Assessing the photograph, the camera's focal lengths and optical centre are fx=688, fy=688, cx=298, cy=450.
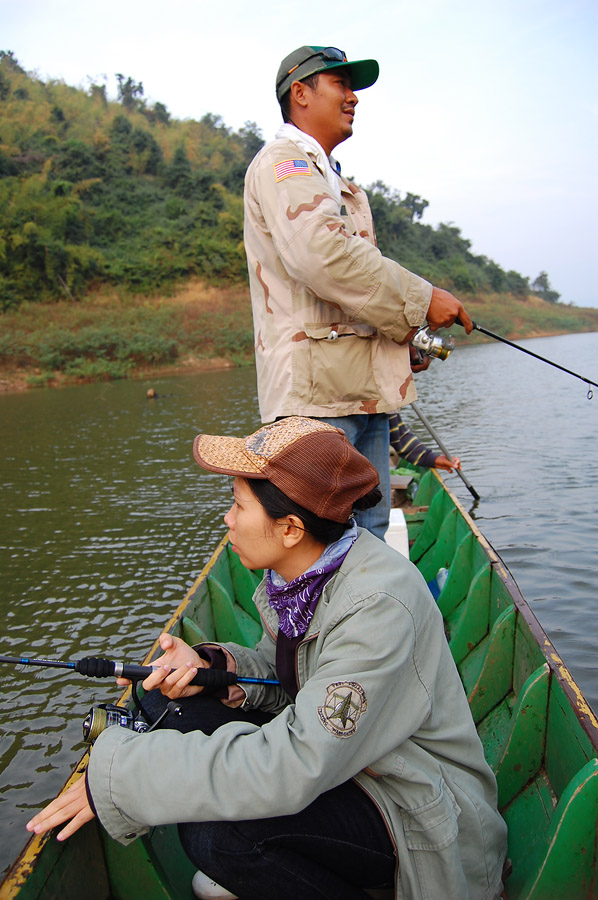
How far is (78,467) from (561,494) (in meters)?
7.34

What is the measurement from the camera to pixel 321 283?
7.77 feet

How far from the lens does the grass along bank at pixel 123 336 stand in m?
26.5

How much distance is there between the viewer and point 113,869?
179 centimetres

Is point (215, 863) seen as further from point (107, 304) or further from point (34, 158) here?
point (34, 158)

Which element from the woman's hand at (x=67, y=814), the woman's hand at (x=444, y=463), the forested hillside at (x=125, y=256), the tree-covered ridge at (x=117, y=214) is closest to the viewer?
the woman's hand at (x=67, y=814)

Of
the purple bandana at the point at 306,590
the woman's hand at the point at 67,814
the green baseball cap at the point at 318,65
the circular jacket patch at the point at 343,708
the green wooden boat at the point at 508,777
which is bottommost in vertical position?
the green wooden boat at the point at 508,777

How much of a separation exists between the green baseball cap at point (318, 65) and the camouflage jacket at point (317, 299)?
0.65ft

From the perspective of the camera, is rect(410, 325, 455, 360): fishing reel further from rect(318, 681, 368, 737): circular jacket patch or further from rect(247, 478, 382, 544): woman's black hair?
rect(318, 681, 368, 737): circular jacket patch

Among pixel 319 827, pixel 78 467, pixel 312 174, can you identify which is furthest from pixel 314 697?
pixel 78 467

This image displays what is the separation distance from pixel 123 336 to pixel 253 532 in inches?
1109

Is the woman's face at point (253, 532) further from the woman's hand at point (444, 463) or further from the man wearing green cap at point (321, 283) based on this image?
the woman's hand at point (444, 463)

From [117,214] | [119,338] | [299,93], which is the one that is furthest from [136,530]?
[117,214]

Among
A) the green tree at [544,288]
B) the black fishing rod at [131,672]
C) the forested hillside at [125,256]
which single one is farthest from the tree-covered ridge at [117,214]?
the black fishing rod at [131,672]

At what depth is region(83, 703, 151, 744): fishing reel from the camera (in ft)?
5.48
